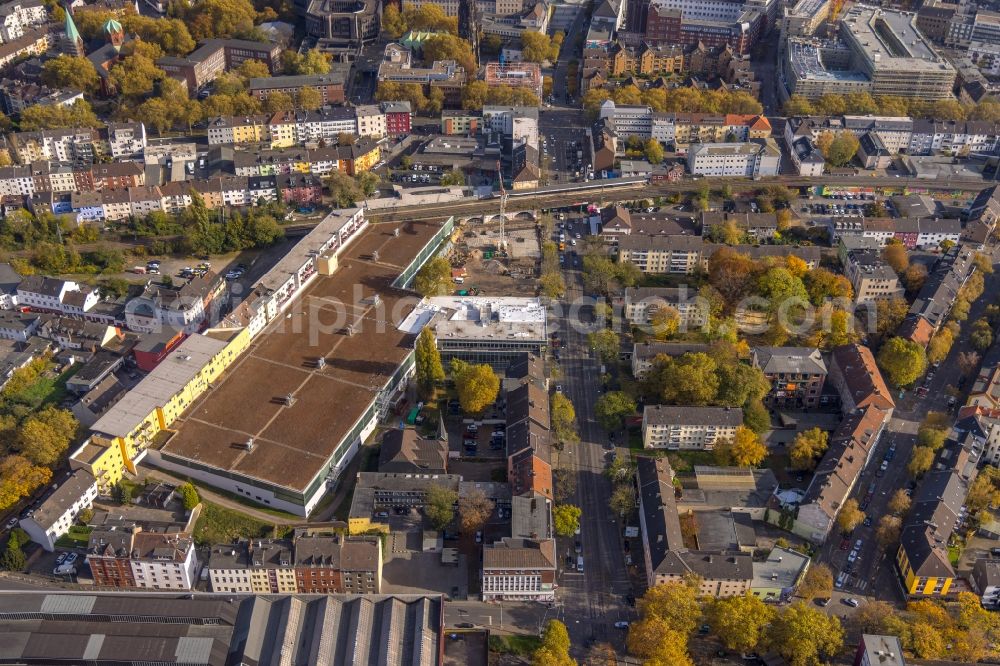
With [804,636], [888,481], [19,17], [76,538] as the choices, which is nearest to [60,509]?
[76,538]

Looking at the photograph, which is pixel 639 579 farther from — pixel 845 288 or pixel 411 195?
pixel 411 195

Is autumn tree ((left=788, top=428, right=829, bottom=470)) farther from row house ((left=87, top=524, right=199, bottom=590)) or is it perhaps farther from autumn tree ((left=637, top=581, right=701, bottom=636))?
row house ((left=87, top=524, right=199, bottom=590))

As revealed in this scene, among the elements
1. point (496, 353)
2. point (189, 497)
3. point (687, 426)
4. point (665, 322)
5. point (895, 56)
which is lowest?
point (189, 497)

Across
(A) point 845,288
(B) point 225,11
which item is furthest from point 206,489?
(B) point 225,11

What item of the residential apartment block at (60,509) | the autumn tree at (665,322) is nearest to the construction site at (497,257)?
the autumn tree at (665,322)

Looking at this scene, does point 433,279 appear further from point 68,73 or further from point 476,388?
point 68,73

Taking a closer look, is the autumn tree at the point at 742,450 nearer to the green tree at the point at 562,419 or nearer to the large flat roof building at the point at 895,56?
the green tree at the point at 562,419

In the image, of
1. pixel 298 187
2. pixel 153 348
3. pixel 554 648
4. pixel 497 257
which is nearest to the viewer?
pixel 554 648

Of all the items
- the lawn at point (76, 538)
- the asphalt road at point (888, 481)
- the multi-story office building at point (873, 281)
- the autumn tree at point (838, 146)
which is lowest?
the lawn at point (76, 538)
